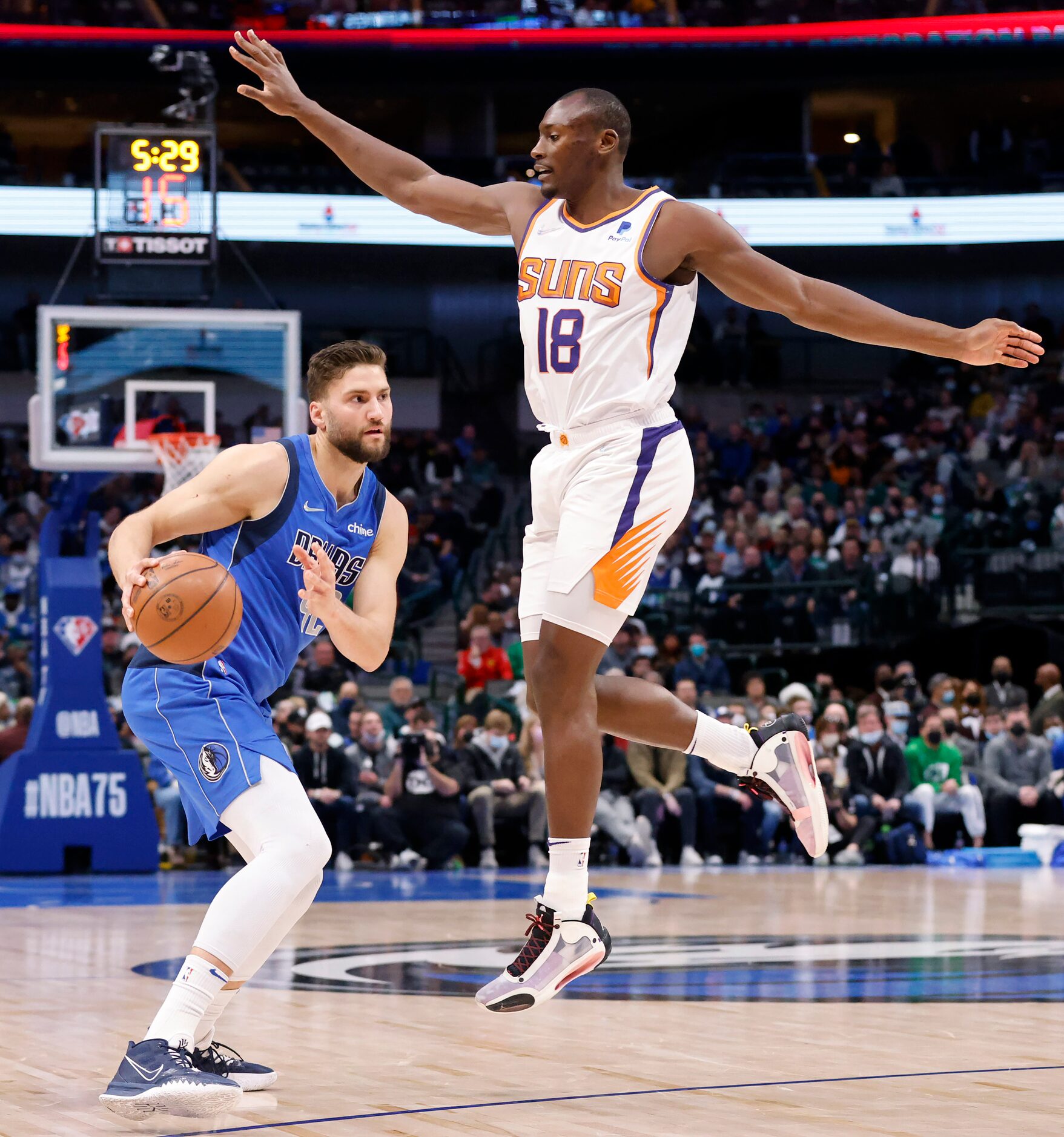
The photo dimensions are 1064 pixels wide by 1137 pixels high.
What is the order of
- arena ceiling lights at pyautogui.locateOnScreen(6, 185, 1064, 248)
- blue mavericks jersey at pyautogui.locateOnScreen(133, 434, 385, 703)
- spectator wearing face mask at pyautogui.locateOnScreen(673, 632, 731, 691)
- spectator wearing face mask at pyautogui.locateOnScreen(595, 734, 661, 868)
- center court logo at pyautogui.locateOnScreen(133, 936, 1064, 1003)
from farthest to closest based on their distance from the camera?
arena ceiling lights at pyautogui.locateOnScreen(6, 185, 1064, 248) → spectator wearing face mask at pyautogui.locateOnScreen(673, 632, 731, 691) → spectator wearing face mask at pyautogui.locateOnScreen(595, 734, 661, 868) → center court logo at pyautogui.locateOnScreen(133, 936, 1064, 1003) → blue mavericks jersey at pyautogui.locateOnScreen(133, 434, 385, 703)

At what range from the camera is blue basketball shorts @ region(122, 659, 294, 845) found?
191 inches

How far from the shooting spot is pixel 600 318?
5.22 metres

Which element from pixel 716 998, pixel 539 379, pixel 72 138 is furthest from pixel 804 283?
pixel 72 138

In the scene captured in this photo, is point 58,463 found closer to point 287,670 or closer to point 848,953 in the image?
point 848,953

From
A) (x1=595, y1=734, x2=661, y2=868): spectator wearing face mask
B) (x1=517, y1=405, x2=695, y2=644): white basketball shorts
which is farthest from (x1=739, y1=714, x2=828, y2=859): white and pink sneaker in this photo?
(x1=595, y1=734, x2=661, y2=868): spectator wearing face mask

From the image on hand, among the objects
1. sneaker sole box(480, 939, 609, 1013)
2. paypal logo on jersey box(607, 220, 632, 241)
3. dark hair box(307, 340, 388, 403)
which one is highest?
paypal logo on jersey box(607, 220, 632, 241)

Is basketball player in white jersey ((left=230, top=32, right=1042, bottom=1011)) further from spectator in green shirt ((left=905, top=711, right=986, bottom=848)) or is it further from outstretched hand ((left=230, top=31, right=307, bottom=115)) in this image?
spectator in green shirt ((left=905, top=711, right=986, bottom=848))

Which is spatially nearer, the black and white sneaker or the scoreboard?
the black and white sneaker

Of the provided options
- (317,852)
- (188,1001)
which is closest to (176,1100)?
(188,1001)

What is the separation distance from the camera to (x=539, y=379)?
5363 mm

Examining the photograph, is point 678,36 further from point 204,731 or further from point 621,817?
point 204,731

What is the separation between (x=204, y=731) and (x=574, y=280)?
176 centimetres

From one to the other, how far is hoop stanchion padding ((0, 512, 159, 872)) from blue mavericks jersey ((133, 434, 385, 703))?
8.80m

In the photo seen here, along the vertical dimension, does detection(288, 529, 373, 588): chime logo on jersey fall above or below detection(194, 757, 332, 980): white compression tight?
above
